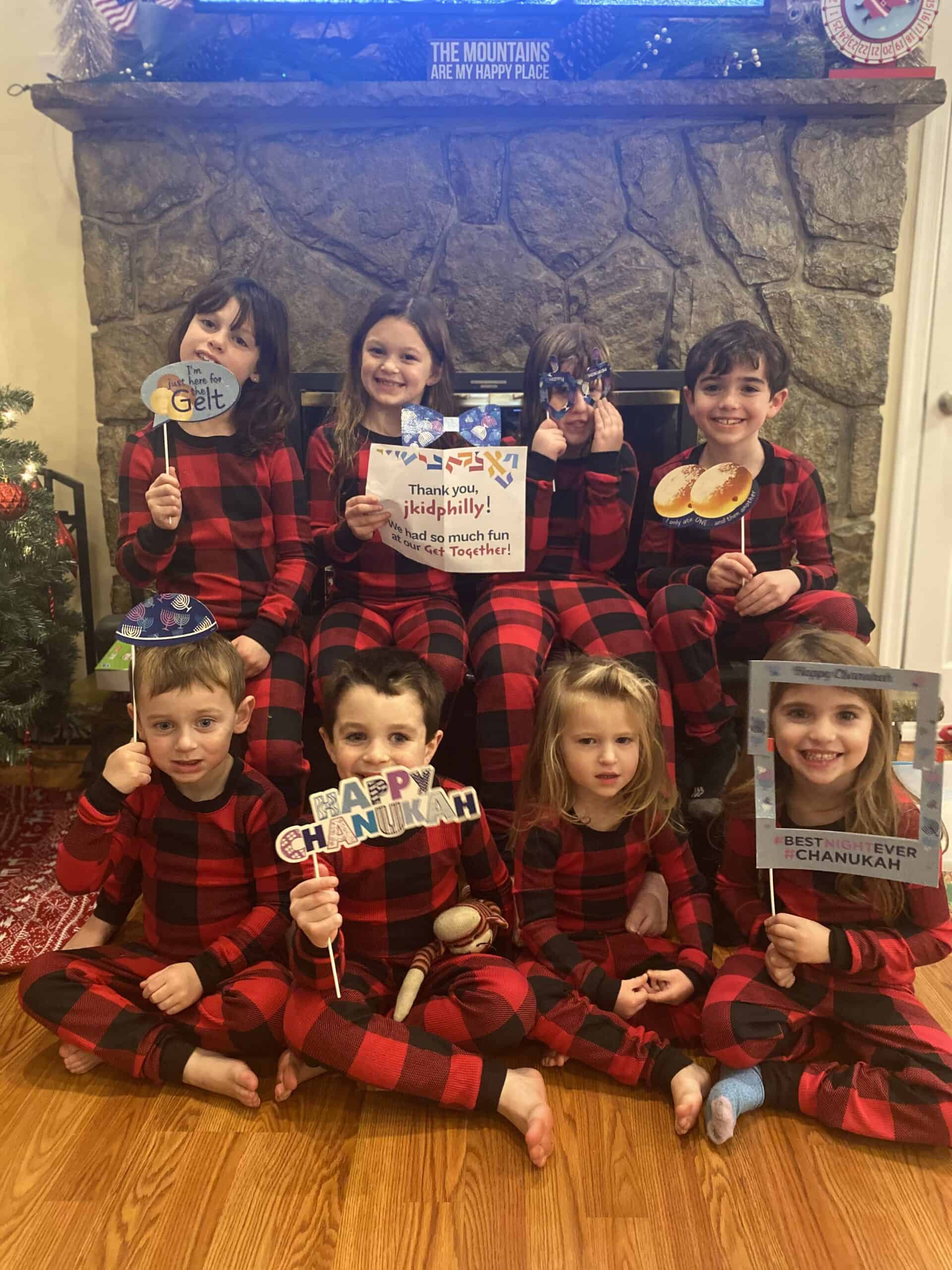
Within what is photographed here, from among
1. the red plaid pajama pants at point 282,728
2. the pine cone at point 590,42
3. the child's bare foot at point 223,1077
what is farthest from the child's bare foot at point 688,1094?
the pine cone at point 590,42

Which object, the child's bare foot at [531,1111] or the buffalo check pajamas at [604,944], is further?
the buffalo check pajamas at [604,944]

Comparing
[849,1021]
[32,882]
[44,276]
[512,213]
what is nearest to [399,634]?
[32,882]

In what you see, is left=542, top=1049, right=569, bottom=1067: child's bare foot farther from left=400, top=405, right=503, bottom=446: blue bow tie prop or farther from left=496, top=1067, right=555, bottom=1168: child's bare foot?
left=400, top=405, right=503, bottom=446: blue bow tie prop

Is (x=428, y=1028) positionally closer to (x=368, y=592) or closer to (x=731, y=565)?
(x=368, y=592)

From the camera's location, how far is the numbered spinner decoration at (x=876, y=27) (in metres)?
2.20

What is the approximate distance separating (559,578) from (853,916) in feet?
2.80

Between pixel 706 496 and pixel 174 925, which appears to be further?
pixel 706 496

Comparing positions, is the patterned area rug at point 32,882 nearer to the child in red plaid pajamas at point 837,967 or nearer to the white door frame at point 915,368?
the child in red plaid pajamas at point 837,967

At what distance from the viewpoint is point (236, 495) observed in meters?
1.86

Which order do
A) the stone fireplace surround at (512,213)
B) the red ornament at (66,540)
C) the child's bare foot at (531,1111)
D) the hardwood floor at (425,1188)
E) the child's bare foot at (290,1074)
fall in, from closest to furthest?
1. the hardwood floor at (425,1188)
2. the child's bare foot at (531,1111)
3. the child's bare foot at (290,1074)
4. the red ornament at (66,540)
5. the stone fireplace surround at (512,213)

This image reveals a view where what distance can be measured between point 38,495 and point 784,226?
1.92 meters

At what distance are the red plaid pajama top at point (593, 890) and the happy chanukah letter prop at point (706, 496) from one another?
0.59 metres

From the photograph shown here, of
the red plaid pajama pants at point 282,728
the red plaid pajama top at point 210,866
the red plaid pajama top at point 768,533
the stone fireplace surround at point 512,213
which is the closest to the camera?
the red plaid pajama top at point 210,866

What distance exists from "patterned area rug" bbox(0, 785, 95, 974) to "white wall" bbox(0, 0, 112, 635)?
2.29 feet
